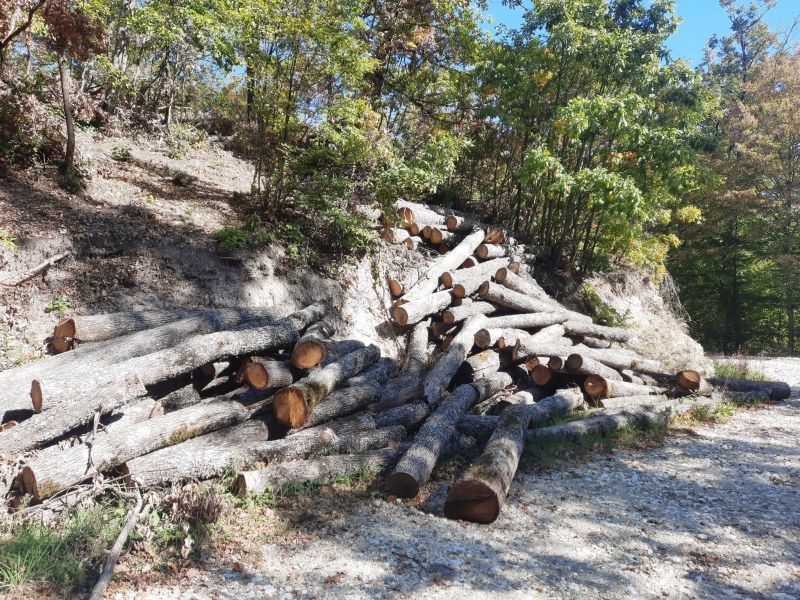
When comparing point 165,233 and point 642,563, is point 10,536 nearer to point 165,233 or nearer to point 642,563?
point 642,563

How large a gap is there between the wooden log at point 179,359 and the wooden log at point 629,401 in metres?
5.40

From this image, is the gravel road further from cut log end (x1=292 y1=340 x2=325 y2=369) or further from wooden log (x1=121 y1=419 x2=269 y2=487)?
cut log end (x1=292 y1=340 x2=325 y2=369)

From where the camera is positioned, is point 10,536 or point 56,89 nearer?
point 10,536

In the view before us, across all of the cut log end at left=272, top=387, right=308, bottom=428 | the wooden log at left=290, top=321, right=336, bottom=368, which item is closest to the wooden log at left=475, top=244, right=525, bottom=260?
the wooden log at left=290, top=321, right=336, bottom=368

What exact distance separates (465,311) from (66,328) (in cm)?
640

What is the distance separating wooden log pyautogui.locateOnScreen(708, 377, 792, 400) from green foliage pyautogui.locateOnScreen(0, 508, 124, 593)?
11.1m

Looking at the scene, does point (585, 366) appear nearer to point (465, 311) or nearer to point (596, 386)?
point (596, 386)

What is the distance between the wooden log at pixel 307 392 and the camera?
533 centimetres

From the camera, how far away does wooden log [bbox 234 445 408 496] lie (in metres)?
4.47

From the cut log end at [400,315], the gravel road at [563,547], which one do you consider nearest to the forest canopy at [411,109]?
the cut log end at [400,315]

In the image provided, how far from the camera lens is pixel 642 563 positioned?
4020 mm

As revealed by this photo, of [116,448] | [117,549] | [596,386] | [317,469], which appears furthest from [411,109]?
[117,549]

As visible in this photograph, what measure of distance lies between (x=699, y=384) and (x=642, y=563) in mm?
6876

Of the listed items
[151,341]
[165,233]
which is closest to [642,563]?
[151,341]
